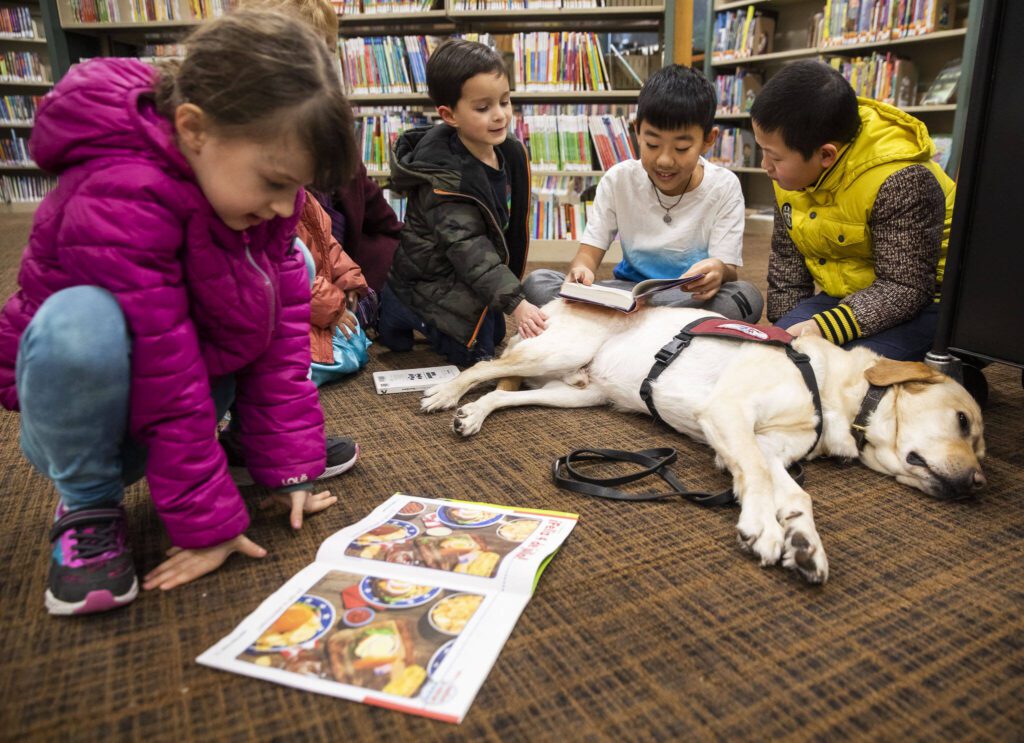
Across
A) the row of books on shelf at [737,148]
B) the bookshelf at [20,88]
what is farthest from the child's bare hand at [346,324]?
the bookshelf at [20,88]

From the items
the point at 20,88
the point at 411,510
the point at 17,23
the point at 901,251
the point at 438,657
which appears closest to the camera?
the point at 438,657

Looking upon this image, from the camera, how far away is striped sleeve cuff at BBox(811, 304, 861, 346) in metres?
2.11

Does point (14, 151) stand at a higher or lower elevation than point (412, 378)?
higher

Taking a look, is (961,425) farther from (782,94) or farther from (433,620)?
(433,620)

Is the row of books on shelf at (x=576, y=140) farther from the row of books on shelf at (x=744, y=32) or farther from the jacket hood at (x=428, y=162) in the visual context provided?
the jacket hood at (x=428, y=162)

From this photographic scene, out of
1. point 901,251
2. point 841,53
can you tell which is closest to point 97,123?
point 901,251

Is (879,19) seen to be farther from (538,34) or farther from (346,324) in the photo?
(346,324)

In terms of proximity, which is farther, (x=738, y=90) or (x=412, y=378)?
(x=738, y=90)

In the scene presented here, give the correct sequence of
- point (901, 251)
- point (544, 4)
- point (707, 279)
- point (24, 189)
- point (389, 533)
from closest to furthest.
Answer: point (389, 533) → point (901, 251) → point (707, 279) → point (544, 4) → point (24, 189)

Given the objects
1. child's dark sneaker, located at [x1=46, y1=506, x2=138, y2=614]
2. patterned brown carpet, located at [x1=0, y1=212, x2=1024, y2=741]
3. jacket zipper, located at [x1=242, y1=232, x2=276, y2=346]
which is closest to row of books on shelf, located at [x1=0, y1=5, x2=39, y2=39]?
patterned brown carpet, located at [x1=0, y1=212, x2=1024, y2=741]

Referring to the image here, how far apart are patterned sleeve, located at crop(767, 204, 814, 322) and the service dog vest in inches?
Result: 27.9

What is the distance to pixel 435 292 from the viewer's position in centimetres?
263

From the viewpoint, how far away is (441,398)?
2193mm

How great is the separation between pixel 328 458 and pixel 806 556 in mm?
1104
